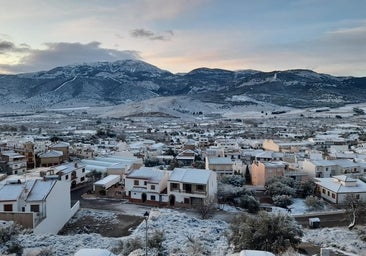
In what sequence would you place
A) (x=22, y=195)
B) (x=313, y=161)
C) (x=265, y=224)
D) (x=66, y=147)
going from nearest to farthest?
(x=265, y=224) → (x=22, y=195) → (x=313, y=161) → (x=66, y=147)

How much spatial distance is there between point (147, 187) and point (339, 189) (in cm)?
1645

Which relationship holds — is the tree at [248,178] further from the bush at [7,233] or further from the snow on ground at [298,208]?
the bush at [7,233]

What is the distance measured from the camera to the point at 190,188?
1281 inches

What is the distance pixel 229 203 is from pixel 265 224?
616 inches

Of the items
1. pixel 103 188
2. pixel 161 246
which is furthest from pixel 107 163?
pixel 161 246

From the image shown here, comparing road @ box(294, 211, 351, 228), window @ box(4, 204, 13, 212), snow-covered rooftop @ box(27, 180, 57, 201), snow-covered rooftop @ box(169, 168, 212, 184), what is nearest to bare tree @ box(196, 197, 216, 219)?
snow-covered rooftop @ box(169, 168, 212, 184)

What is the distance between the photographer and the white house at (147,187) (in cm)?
3366

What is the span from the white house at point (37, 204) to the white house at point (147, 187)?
24.0 feet

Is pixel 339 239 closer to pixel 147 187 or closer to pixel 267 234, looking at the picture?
pixel 267 234

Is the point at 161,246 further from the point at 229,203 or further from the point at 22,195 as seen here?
the point at 229,203

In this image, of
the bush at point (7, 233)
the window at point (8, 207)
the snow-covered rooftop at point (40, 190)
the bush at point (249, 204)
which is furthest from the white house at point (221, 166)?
the bush at point (7, 233)

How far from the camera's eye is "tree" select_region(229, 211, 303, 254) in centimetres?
1761

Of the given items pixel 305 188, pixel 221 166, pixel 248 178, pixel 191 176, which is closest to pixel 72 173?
pixel 191 176

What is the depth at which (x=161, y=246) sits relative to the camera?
18281 millimetres
